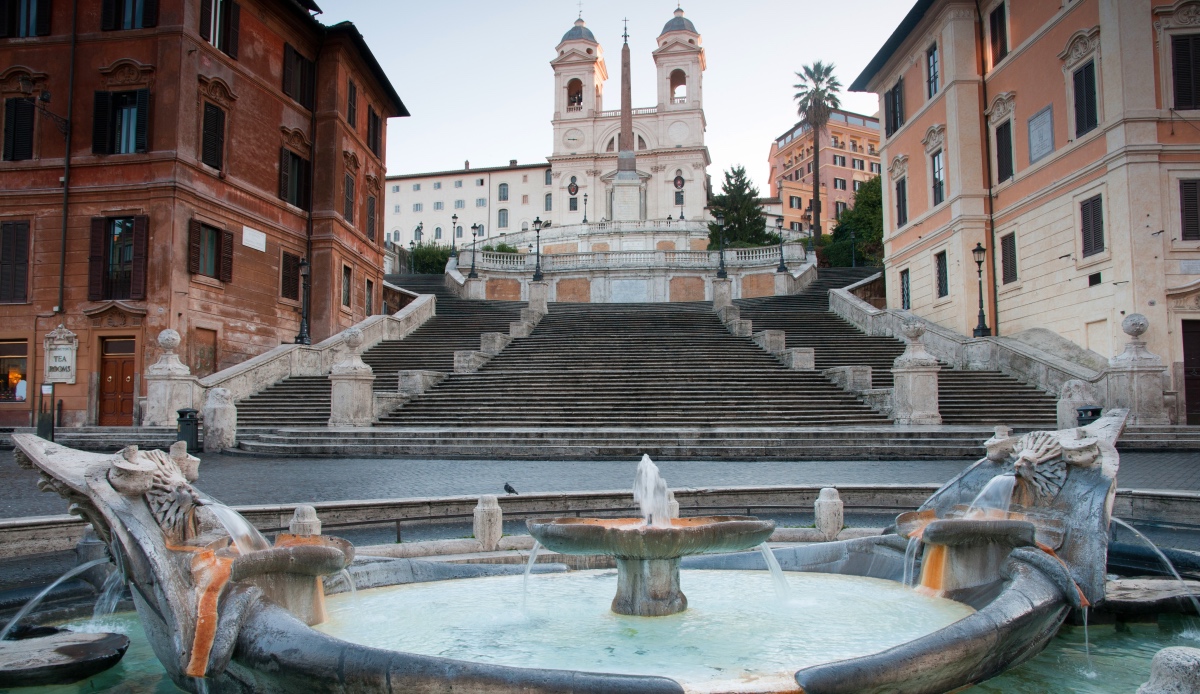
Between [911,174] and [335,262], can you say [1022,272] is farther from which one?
[335,262]

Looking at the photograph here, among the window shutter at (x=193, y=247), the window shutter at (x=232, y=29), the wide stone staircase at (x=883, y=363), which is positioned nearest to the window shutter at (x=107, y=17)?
the window shutter at (x=232, y=29)

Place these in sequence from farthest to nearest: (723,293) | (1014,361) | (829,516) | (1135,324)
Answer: (723,293) < (1014,361) < (1135,324) < (829,516)

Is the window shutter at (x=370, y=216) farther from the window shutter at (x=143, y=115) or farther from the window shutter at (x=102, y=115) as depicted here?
the window shutter at (x=102, y=115)

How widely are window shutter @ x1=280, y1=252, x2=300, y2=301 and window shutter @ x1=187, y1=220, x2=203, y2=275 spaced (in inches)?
185

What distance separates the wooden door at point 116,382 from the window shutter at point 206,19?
10.2 meters

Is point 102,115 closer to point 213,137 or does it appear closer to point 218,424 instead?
point 213,137

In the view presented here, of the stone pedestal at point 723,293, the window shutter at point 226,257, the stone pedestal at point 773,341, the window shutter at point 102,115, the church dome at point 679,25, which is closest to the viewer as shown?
the window shutter at point 102,115

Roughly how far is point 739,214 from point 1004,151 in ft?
Result: 120

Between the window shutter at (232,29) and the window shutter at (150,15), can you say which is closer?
the window shutter at (150,15)

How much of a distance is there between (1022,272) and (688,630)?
24.5 metres

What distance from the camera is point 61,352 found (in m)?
24.3

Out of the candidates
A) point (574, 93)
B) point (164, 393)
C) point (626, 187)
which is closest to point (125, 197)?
point (164, 393)

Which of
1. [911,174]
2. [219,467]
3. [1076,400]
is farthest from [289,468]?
[911,174]

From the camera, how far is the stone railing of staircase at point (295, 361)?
22750mm
